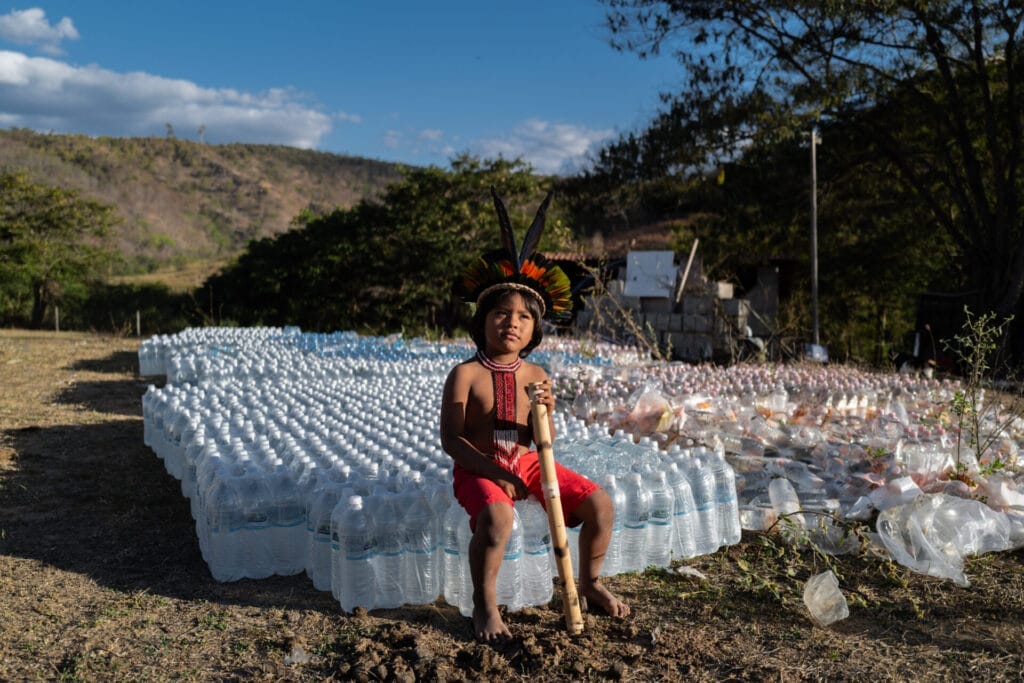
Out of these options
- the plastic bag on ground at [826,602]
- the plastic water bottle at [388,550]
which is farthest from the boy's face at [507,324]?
the plastic bag on ground at [826,602]

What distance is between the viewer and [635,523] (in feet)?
12.6

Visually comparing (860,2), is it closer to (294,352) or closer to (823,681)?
(294,352)

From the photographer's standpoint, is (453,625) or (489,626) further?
(453,625)

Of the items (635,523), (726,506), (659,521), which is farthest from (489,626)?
(726,506)

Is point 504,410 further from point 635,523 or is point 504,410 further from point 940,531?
point 940,531

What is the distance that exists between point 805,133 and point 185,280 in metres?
25.2

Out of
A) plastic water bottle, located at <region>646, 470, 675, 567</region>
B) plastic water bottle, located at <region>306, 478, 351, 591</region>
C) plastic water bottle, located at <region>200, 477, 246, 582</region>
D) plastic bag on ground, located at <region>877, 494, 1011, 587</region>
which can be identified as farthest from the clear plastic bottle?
plastic water bottle, located at <region>200, 477, 246, 582</region>

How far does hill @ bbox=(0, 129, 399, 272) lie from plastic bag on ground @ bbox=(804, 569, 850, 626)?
4290cm

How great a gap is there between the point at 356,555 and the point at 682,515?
5.27 ft

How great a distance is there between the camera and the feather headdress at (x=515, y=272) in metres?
3.44

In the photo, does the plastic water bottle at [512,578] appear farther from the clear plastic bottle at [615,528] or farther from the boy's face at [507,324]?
the boy's face at [507,324]

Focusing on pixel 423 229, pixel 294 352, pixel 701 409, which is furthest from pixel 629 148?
pixel 701 409

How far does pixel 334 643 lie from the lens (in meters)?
3.08

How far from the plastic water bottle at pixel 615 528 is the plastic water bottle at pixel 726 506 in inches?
26.3
